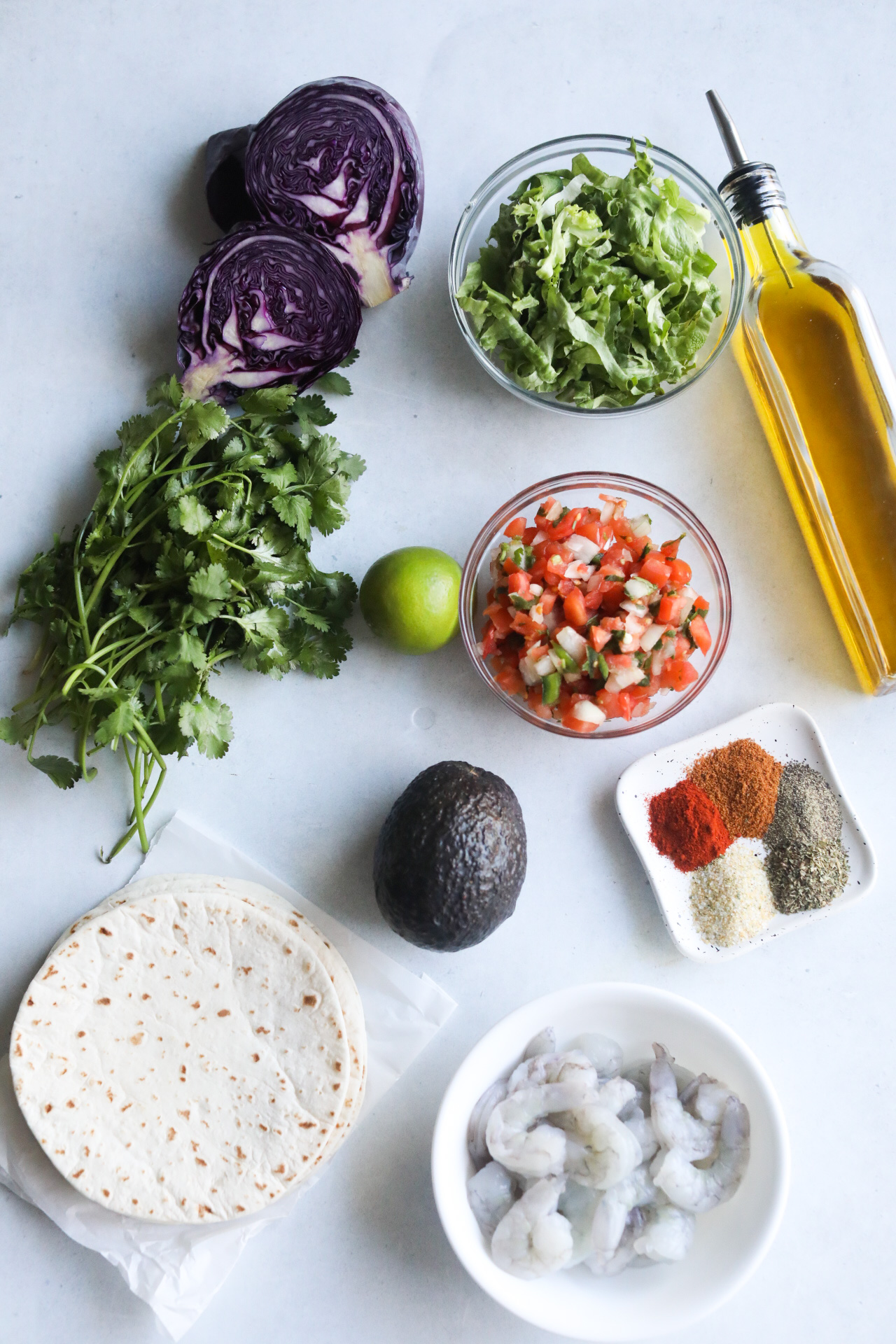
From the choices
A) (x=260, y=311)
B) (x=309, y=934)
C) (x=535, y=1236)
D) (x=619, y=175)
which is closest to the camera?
(x=535, y=1236)

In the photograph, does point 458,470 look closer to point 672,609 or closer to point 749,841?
point 672,609

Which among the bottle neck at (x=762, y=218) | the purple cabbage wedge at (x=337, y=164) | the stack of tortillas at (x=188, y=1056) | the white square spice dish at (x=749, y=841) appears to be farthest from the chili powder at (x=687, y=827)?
the purple cabbage wedge at (x=337, y=164)

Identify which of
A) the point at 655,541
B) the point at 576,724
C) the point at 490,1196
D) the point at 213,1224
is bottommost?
the point at 213,1224

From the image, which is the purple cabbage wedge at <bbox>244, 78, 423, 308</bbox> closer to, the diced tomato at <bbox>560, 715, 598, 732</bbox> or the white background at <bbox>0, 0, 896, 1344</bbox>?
the white background at <bbox>0, 0, 896, 1344</bbox>

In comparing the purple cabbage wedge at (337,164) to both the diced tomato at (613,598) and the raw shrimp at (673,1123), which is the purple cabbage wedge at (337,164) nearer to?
the diced tomato at (613,598)

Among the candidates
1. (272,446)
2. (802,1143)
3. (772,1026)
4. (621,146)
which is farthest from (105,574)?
(802,1143)

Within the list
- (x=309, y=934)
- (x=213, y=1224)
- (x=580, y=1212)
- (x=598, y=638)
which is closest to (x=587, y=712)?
(x=598, y=638)
